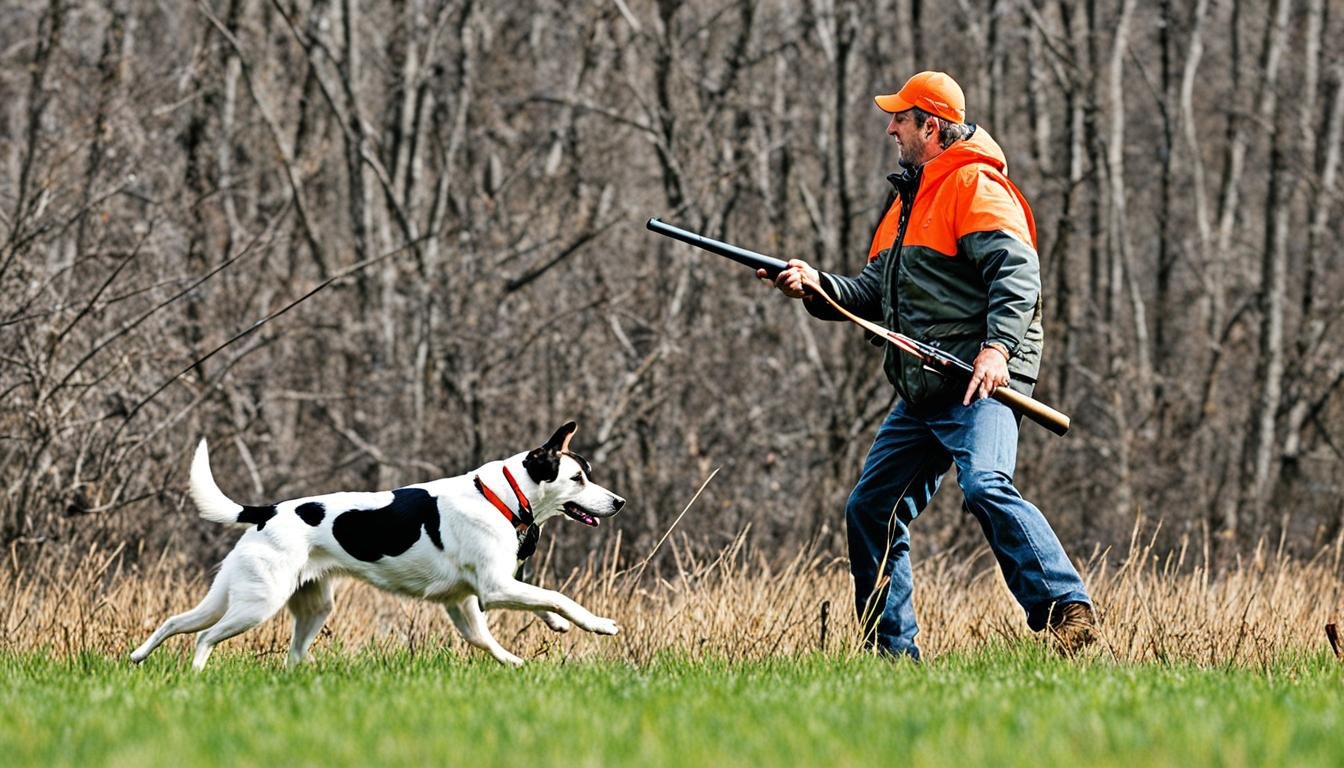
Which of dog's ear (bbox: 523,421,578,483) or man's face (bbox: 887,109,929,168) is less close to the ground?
man's face (bbox: 887,109,929,168)

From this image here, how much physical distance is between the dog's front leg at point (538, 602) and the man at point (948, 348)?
1.07 m

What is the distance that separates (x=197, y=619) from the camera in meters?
6.63

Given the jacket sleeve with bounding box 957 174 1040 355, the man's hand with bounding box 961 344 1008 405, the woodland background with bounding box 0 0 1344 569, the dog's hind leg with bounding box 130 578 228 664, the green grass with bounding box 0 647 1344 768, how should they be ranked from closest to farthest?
the green grass with bounding box 0 647 1344 768 → the man's hand with bounding box 961 344 1008 405 → the jacket sleeve with bounding box 957 174 1040 355 → the dog's hind leg with bounding box 130 578 228 664 → the woodland background with bounding box 0 0 1344 569

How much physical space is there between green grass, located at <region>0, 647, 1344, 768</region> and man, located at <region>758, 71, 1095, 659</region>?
0.46 meters

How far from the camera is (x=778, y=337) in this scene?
54.1 feet

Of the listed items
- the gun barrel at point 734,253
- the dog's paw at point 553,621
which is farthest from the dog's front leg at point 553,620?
the gun barrel at point 734,253

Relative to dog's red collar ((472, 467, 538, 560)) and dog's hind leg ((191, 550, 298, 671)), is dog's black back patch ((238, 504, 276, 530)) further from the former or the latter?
dog's red collar ((472, 467, 538, 560))

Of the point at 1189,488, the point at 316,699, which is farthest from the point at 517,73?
the point at 316,699

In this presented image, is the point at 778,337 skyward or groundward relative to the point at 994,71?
groundward

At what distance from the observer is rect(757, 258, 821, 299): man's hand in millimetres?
6422

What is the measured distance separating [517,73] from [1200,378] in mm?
9010

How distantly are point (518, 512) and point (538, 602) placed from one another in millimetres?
494

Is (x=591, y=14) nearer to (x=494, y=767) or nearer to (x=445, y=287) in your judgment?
(x=445, y=287)

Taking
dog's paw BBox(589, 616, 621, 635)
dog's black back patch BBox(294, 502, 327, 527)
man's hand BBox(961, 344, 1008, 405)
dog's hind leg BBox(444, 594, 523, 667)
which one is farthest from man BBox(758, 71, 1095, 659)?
dog's black back patch BBox(294, 502, 327, 527)
